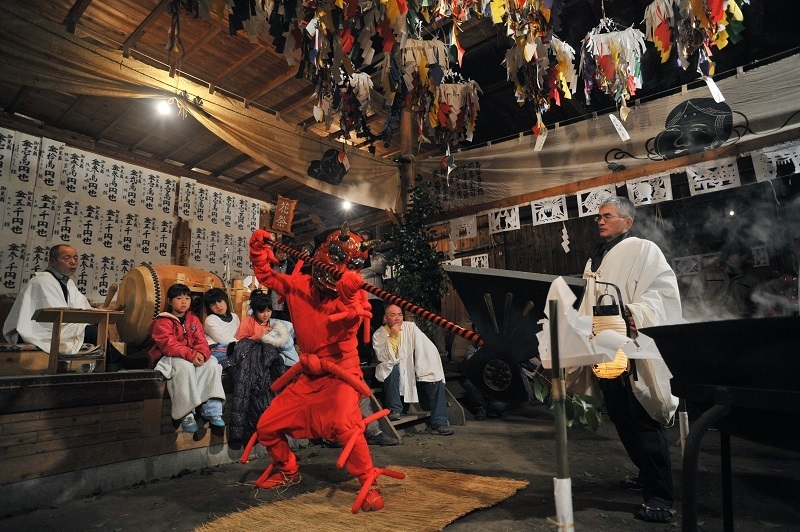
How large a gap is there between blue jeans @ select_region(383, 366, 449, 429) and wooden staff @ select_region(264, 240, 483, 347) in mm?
3496

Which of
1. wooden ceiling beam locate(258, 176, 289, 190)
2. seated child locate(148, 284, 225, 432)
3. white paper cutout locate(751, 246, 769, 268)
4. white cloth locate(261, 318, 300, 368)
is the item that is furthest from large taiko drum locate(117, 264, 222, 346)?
white paper cutout locate(751, 246, 769, 268)

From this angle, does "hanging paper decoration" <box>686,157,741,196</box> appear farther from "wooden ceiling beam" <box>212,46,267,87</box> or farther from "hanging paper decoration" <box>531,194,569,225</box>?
"wooden ceiling beam" <box>212,46,267,87</box>

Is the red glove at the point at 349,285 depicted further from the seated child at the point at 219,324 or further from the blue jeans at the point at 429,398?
the blue jeans at the point at 429,398

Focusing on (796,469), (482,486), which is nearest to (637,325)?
(482,486)

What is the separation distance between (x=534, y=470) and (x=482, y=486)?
0.92 metres

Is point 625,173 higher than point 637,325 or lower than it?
higher

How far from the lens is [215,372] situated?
5008 mm

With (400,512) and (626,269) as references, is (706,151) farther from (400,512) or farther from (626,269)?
(400,512)

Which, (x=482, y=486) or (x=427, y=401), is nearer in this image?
(x=482, y=486)

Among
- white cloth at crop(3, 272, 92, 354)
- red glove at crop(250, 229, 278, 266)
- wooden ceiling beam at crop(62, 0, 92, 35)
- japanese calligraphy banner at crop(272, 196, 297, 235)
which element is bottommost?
white cloth at crop(3, 272, 92, 354)

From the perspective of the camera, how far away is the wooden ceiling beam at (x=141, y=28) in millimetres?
5745

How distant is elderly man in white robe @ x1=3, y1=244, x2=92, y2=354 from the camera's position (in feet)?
18.2

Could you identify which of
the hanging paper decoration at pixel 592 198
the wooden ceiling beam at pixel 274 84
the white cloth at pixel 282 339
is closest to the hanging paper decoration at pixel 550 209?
the hanging paper decoration at pixel 592 198

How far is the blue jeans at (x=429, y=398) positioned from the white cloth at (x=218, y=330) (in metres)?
2.54
